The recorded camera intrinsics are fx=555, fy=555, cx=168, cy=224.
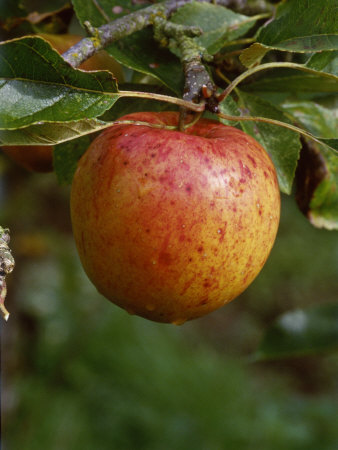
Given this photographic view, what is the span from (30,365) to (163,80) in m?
3.41

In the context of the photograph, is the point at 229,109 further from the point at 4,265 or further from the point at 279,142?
the point at 4,265

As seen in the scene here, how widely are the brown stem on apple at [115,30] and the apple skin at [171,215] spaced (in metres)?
0.09

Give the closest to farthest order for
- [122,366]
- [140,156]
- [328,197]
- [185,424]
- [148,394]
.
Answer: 1. [140,156]
2. [328,197]
3. [185,424]
4. [148,394]
5. [122,366]

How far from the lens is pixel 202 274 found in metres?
0.63

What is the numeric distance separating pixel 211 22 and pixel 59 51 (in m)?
0.23

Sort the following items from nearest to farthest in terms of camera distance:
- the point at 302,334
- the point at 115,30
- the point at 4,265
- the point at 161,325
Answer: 1. the point at 4,265
2. the point at 115,30
3. the point at 302,334
4. the point at 161,325

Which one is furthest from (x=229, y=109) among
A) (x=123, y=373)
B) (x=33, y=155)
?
(x=123, y=373)

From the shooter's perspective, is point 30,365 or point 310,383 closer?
point 30,365

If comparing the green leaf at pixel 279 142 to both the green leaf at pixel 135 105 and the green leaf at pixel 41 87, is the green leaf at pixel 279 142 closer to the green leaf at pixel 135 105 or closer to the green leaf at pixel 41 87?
the green leaf at pixel 135 105

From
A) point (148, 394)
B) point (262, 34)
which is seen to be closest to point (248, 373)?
point (148, 394)

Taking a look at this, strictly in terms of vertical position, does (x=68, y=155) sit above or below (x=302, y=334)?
above

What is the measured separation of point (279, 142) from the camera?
753 millimetres

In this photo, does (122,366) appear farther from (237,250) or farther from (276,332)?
(237,250)

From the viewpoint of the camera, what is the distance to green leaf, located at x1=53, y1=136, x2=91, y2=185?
785mm
